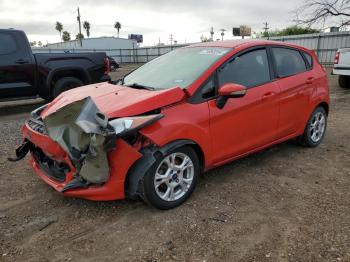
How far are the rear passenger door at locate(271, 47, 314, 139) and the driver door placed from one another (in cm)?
→ 17

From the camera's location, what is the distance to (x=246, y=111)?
4113 mm

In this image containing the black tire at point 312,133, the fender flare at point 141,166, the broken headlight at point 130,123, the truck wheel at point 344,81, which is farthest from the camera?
the truck wheel at point 344,81

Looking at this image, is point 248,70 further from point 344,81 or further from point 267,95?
point 344,81

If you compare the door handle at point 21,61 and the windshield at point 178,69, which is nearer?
the windshield at point 178,69

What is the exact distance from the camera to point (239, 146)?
4160mm

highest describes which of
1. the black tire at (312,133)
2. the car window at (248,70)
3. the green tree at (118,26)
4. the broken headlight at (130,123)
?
the green tree at (118,26)

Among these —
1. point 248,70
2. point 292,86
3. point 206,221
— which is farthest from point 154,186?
point 292,86

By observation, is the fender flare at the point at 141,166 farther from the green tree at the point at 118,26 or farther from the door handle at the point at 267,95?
the green tree at the point at 118,26

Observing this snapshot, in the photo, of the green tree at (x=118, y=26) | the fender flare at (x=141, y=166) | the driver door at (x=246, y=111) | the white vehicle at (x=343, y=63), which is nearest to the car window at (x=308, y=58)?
the driver door at (x=246, y=111)

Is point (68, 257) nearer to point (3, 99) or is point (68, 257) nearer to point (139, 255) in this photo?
point (139, 255)

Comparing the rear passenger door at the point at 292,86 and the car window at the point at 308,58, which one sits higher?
the car window at the point at 308,58

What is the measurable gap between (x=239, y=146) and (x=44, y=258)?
7.69 ft

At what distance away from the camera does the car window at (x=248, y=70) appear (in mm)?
4043

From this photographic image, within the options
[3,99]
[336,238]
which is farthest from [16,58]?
[336,238]
